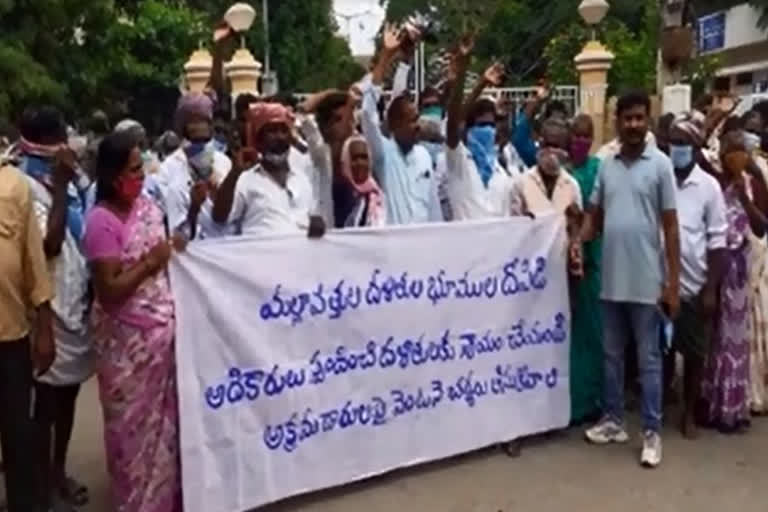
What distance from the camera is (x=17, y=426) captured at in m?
4.32

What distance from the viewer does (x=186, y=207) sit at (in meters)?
5.26

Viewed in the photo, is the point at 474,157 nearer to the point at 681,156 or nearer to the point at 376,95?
the point at 376,95

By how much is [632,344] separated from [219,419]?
2510 millimetres

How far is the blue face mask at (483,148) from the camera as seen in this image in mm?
5848

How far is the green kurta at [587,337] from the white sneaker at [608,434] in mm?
268

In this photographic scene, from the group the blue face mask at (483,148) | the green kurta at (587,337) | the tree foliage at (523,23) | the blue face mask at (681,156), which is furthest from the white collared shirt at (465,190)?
the tree foliage at (523,23)

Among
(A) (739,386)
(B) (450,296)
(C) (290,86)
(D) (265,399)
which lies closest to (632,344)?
(A) (739,386)

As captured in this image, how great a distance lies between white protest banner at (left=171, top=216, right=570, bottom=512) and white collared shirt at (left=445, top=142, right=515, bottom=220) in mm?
220

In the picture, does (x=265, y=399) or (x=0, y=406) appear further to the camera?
(x=265, y=399)

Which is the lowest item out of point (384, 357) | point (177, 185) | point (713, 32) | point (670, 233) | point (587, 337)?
point (587, 337)

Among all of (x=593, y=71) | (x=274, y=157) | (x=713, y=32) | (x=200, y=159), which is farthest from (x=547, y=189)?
(x=713, y=32)

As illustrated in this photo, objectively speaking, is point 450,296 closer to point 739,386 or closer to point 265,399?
point 265,399

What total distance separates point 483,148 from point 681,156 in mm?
1027

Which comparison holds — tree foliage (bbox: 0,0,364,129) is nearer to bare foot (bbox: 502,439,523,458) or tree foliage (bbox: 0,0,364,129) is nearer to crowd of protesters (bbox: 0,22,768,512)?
crowd of protesters (bbox: 0,22,768,512)
